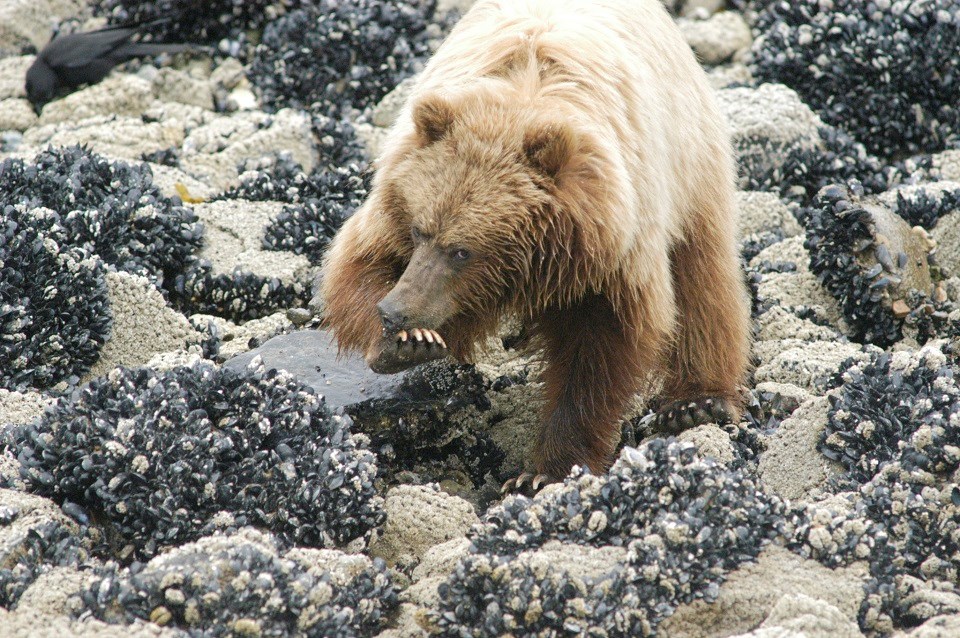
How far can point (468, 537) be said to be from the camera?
352 cm

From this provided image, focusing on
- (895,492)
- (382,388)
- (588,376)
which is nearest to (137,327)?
(382,388)

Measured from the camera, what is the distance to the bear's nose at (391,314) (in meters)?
3.80

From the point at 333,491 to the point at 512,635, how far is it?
0.92 meters

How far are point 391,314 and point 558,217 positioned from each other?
0.70 m

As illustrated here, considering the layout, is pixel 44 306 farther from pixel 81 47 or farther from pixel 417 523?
pixel 81 47

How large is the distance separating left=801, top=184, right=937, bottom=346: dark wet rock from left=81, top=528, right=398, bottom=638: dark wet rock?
330 centimetres

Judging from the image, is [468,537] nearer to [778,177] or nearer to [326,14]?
[778,177]

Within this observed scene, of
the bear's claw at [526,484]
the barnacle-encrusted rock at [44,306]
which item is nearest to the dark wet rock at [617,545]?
the bear's claw at [526,484]

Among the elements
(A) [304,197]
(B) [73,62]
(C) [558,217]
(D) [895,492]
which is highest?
(C) [558,217]

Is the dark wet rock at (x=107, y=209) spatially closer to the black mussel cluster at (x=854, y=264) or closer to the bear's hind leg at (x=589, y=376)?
the bear's hind leg at (x=589, y=376)

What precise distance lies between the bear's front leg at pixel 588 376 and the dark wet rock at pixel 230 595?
1.33 m

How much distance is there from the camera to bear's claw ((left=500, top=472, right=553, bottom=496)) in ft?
14.1

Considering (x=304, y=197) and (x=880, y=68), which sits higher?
(x=880, y=68)

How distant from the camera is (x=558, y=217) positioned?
3.81m
